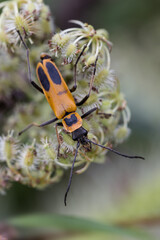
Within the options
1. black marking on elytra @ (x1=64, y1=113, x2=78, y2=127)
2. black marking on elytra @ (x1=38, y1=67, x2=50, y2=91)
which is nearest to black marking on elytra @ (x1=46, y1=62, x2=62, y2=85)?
black marking on elytra @ (x1=38, y1=67, x2=50, y2=91)

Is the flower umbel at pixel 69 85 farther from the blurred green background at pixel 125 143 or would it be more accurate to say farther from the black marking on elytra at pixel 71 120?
the blurred green background at pixel 125 143

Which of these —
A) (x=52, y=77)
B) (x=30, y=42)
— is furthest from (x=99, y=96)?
(x=30, y=42)

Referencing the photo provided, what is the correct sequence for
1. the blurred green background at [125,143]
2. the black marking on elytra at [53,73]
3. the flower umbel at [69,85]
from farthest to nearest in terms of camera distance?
the blurred green background at [125,143]
the black marking on elytra at [53,73]
the flower umbel at [69,85]

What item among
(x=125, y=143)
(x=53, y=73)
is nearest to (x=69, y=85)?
(x=53, y=73)

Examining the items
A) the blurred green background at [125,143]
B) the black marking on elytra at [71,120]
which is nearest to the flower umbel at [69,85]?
the black marking on elytra at [71,120]

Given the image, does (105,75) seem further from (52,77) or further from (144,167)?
(144,167)

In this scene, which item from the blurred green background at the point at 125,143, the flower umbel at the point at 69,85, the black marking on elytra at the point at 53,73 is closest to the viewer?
the flower umbel at the point at 69,85

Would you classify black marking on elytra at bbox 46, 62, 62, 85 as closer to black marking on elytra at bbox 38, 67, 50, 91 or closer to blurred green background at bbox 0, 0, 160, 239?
black marking on elytra at bbox 38, 67, 50, 91
